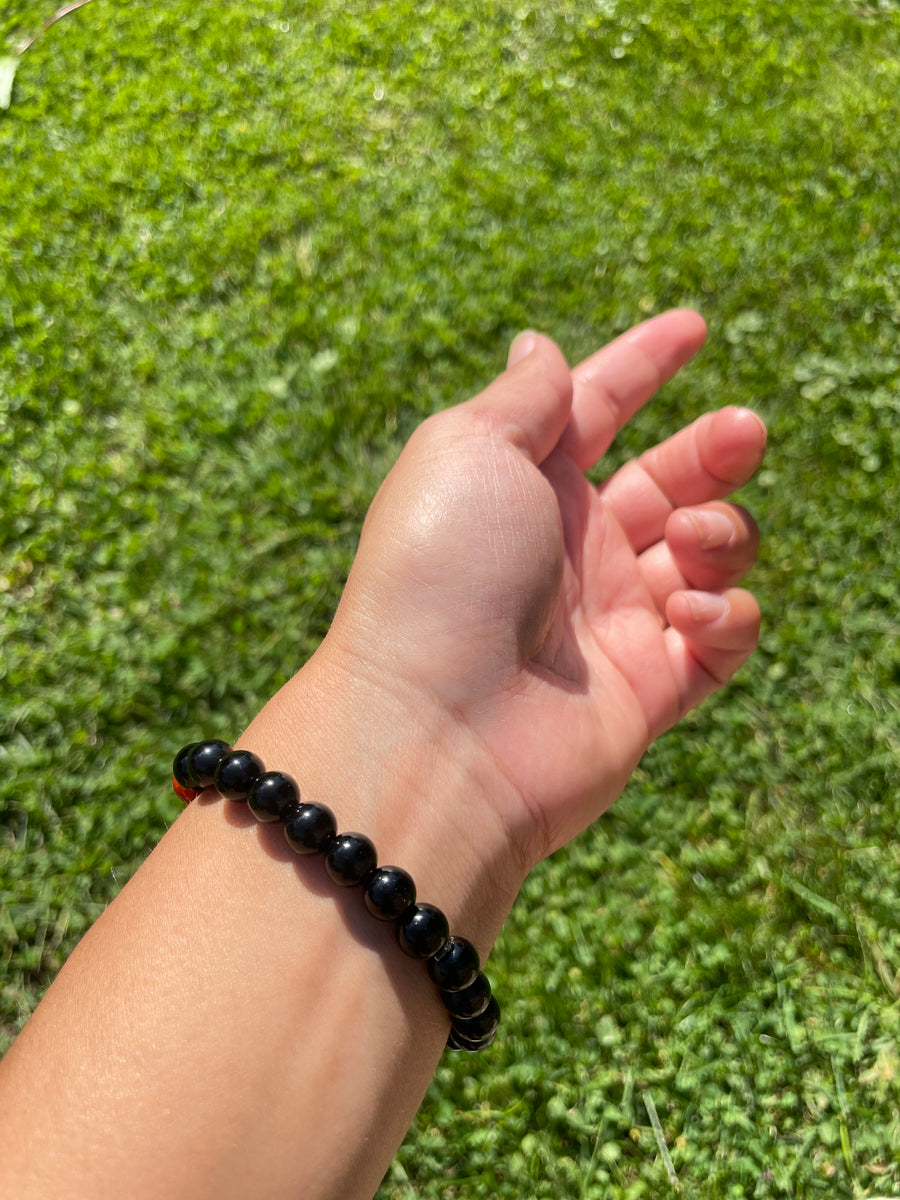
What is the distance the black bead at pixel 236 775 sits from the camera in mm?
1989

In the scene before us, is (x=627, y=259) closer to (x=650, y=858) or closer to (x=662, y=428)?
(x=662, y=428)

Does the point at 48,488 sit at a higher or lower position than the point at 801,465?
higher

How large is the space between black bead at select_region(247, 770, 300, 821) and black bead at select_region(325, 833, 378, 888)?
0.47 ft

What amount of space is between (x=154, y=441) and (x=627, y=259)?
102 inches

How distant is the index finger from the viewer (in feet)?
10.6

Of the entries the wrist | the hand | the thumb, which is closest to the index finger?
the hand

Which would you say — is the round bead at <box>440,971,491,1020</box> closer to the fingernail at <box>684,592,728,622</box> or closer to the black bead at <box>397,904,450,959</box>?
the black bead at <box>397,904,450,959</box>

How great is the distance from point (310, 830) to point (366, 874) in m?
0.16

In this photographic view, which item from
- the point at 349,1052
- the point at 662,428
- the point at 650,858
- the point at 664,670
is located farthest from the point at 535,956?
the point at 662,428

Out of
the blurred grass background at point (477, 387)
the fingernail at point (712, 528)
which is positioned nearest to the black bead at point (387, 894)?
the blurred grass background at point (477, 387)

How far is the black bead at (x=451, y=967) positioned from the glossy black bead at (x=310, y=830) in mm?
373

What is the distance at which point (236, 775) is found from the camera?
6.53ft

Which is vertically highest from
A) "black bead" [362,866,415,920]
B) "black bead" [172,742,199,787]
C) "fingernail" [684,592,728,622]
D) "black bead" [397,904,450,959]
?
"black bead" [172,742,199,787]

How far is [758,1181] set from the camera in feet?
9.27
